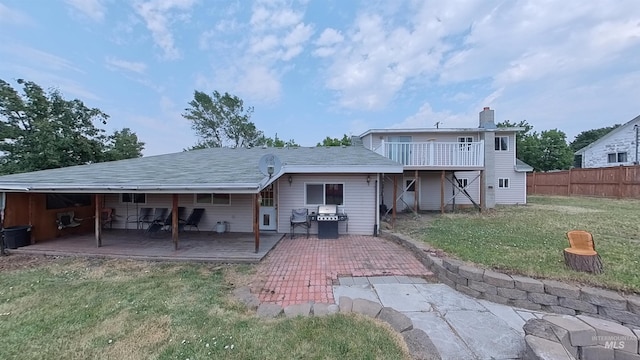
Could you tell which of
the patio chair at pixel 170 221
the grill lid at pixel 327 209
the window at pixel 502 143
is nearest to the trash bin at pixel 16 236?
the patio chair at pixel 170 221

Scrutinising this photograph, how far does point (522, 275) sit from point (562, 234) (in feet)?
14.0

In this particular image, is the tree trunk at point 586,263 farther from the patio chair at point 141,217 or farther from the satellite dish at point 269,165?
the patio chair at point 141,217

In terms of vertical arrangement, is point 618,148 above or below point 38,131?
below

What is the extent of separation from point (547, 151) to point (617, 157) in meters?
10.3

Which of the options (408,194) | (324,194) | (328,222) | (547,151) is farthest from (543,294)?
(547,151)

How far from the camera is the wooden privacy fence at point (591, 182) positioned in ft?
49.8

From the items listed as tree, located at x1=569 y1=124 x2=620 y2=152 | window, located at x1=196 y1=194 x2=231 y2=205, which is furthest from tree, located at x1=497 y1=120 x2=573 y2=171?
window, located at x1=196 y1=194 x2=231 y2=205

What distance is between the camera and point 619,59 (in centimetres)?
1187

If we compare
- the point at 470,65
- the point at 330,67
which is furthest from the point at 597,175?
the point at 330,67

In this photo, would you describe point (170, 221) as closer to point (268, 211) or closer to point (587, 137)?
point (268, 211)

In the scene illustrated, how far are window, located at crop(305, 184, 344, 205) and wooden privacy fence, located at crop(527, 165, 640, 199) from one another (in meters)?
18.3

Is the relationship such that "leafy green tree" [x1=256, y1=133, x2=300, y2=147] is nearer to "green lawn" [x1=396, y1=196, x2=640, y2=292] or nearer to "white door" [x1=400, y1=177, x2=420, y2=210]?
"white door" [x1=400, y1=177, x2=420, y2=210]

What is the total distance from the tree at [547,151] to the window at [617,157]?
29.4 feet

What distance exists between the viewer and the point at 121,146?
60.5ft
